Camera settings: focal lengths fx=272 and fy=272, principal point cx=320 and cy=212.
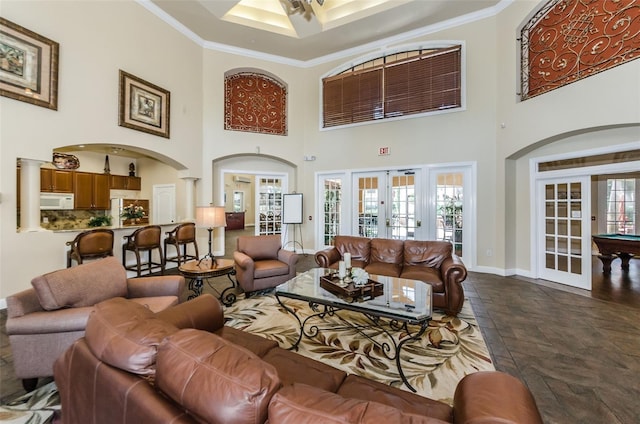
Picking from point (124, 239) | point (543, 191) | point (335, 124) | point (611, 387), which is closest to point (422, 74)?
point (335, 124)

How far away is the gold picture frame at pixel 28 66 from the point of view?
3260 mm

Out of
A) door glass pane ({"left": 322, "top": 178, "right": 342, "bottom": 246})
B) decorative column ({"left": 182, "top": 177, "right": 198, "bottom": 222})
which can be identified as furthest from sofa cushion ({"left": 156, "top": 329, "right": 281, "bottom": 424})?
door glass pane ({"left": 322, "top": 178, "right": 342, "bottom": 246})

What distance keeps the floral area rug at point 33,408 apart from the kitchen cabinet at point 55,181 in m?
5.95

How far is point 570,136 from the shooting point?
4148 millimetres

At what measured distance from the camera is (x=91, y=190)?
6.66m

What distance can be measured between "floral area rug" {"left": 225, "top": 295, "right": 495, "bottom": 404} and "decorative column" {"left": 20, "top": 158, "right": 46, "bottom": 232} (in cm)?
288

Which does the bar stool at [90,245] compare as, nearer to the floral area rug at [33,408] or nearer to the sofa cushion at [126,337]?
the floral area rug at [33,408]

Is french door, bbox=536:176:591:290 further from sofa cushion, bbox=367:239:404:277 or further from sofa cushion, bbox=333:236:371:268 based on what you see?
sofa cushion, bbox=333:236:371:268

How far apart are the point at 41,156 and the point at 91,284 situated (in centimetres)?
271

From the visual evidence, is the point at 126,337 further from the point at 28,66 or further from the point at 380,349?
the point at 28,66

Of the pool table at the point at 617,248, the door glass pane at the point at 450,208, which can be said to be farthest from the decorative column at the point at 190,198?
the pool table at the point at 617,248

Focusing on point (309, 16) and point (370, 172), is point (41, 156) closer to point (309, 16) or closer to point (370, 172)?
point (309, 16)

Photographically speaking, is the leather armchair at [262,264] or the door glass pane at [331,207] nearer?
the leather armchair at [262,264]

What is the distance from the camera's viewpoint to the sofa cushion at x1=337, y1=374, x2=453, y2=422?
1.15m
